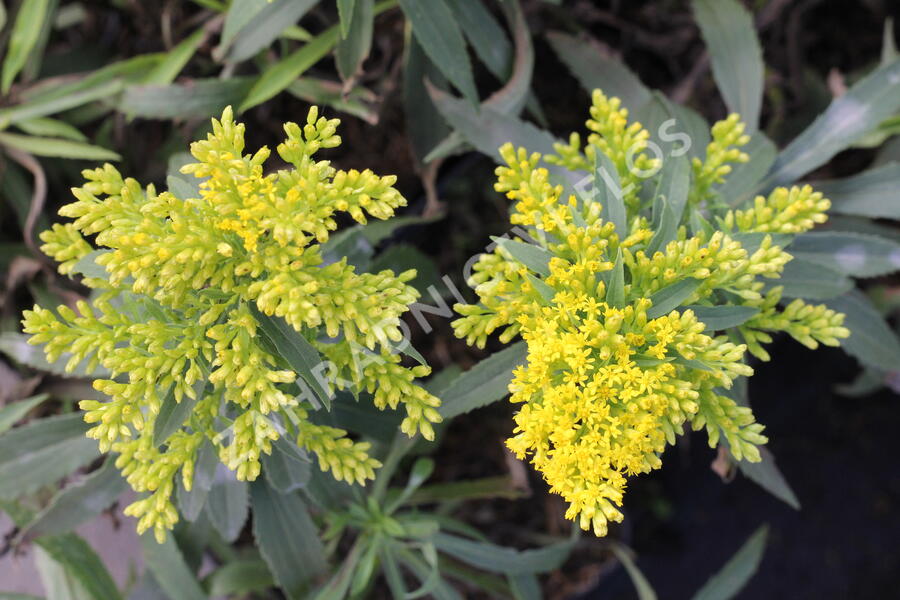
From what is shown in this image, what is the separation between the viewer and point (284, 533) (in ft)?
3.78

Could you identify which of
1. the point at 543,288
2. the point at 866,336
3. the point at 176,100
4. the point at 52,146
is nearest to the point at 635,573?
the point at 866,336

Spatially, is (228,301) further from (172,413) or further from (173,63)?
(173,63)

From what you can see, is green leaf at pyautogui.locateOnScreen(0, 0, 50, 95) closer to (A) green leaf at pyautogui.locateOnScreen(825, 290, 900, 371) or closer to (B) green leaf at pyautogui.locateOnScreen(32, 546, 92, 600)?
(B) green leaf at pyautogui.locateOnScreen(32, 546, 92, 600)

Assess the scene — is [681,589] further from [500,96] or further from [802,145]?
[500,96]

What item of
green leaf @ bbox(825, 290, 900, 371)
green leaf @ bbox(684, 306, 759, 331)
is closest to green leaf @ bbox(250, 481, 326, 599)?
green leaf @ bbox(684, 306, 759, 331)

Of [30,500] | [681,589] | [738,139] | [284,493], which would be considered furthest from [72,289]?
[681,589]

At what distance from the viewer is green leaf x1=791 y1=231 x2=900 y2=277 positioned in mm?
1122

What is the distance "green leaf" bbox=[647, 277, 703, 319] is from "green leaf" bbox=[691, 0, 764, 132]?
0.56 metres

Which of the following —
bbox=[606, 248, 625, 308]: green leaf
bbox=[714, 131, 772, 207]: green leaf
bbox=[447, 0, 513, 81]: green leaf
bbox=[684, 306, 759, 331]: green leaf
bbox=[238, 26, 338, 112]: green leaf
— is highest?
bbox=[238, 26, 338, 112]: green leaf

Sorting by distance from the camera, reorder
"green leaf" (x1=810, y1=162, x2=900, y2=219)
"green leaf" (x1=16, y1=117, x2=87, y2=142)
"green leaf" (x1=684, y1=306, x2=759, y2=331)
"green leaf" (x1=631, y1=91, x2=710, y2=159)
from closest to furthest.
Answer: "green leaf" (x1=684, y1=306, x2=759, y2=331)
"green leaf" (x1=631, y1=91, x2=710, y2=159)
"green leaf" (x1=810, y1=162, x2=900, y2=219)
"green leaf" (x1=16, y1=117, x2=87, y2=142)

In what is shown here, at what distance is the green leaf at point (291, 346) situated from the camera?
81 cm

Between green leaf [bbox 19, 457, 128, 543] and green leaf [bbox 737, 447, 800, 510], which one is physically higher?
green leaf [bbox 19, 457, 128, 543]

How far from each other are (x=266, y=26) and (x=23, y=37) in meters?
0.47

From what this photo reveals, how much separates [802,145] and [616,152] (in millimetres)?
408
